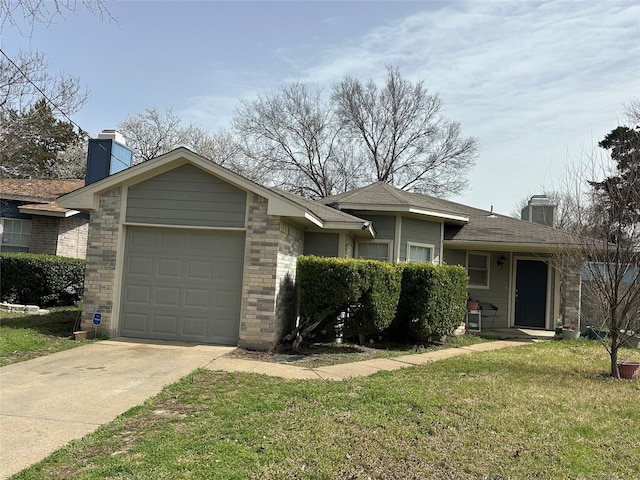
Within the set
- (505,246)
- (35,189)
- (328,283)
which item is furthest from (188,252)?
(35,189)

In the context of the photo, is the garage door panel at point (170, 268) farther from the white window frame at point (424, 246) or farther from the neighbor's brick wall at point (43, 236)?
the neighbor's brick wall at point (43, 236)

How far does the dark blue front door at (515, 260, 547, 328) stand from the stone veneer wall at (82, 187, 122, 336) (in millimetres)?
11655

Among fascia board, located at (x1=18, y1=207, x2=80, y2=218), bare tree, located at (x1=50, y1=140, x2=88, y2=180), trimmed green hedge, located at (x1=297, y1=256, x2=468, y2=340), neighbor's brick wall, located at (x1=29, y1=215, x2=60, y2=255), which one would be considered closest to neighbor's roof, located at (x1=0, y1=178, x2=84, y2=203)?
fascia board, located at (x1=18, y1=207, x2=80, y2=218)

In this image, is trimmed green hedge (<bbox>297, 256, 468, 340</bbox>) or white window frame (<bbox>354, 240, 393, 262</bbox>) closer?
trimmed green hedge (<bbox>297, 256, 468, 340</bbox>)

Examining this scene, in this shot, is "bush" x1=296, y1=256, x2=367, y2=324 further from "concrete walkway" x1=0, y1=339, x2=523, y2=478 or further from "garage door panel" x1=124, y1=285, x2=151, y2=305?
"garage door panel" x1=124, y1=285, x2=151, y2=305

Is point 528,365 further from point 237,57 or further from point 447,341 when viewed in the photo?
point 237,57

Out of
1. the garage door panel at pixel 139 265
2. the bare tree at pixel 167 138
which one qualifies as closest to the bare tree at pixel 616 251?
the garage door panel at pixel 139 265

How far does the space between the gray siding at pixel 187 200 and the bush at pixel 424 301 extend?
12.5ft

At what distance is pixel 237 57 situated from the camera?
34.1 feet

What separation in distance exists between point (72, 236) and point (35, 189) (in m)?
2.89

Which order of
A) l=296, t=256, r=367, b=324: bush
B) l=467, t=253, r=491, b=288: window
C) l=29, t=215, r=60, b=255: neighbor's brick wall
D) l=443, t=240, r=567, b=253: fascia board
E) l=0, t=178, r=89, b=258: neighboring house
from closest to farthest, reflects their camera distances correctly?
l=296, t=256, r=367, b=324: bush < l=443, t=240, r=567, b=253: fascia board < l=467, t=253, r=491, b=288: window < l=0, t=178, r=89, b=258: neighboring house < l=29, t=215, r=60, b=255: neighbor's brick wall

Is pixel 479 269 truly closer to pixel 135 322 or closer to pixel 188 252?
pixel 188 252

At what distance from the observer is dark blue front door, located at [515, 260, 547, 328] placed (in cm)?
1516

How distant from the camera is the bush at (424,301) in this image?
10328 mm
